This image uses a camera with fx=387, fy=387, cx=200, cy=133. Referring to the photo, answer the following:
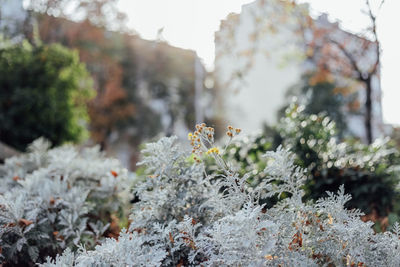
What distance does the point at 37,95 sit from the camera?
725 cm

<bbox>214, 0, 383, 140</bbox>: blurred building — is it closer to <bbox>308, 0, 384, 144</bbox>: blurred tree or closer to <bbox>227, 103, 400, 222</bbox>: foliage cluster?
<bbox>308, 0, 384, 144</bbox>: blurred tree

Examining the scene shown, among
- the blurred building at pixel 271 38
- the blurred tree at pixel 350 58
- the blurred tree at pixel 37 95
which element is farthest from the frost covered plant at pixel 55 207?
the blurred tree at pixel 350 58

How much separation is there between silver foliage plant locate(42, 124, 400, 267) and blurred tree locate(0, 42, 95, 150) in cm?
564

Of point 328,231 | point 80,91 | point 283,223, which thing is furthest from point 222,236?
point 80,91

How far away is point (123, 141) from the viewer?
17.3m

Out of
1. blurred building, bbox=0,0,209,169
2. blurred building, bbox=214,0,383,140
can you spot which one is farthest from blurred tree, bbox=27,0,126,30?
blurred building, bbox=214,0,383,140

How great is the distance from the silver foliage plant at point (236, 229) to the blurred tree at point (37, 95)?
5.64 meters

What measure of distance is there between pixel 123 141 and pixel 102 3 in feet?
20.3

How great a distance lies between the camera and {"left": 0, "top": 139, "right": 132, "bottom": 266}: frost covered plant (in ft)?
7.85

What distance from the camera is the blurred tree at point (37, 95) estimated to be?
722cm

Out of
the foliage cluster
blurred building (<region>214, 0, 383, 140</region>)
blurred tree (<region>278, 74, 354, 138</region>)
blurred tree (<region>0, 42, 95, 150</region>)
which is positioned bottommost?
the foliage cluster

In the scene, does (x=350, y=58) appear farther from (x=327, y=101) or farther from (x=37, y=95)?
(x=327, y=101)

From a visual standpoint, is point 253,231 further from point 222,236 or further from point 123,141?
point 123,141

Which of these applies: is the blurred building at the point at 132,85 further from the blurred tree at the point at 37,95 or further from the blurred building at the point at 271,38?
the blurred building at the point at 271,38
